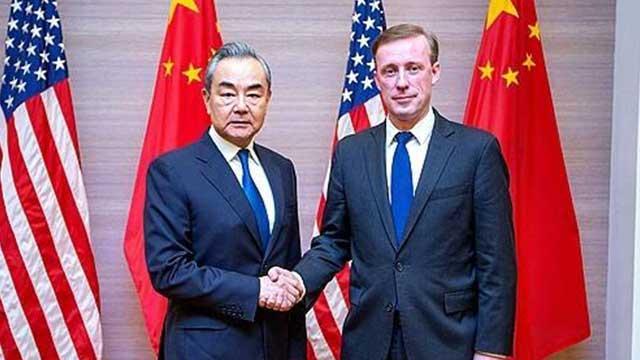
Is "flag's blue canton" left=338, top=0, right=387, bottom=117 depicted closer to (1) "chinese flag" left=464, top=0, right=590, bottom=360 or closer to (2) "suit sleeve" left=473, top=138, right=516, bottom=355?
(1) "chinese flag" left=464, top=0, right=590, bottom=360

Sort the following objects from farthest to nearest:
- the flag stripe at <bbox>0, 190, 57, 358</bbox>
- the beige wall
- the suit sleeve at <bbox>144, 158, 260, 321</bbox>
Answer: the beige wall, the flag stripe at <bbox>0, 190, 57, 358</bbox>, the suit sleeve at <bbox>144, 158, 260, 321</bbox>

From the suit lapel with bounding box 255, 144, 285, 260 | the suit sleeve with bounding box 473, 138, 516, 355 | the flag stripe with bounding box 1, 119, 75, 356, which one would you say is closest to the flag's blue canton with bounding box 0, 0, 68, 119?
the flag stripe with bounding box 1, 119, 75, 356

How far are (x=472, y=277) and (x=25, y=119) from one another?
5.99 feet

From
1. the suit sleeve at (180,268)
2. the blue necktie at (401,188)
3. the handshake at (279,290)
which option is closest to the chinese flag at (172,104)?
the suit sleeve at (180,268)

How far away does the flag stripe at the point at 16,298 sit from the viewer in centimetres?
302

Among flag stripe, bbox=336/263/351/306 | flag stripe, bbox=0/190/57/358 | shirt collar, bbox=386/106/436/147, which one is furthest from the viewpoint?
flag stripe, bbox=336/263/351/306

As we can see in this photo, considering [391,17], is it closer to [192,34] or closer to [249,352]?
[192,34]

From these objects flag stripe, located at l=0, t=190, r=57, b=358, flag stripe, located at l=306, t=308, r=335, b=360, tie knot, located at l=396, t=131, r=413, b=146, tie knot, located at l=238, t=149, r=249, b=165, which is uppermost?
tie knot, located at l=396, t=131, r=413, b=146

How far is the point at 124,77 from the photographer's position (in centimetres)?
331

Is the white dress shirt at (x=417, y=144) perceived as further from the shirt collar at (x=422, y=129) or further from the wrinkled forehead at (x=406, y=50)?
the wrinkled forehead at (x=406, y=50)

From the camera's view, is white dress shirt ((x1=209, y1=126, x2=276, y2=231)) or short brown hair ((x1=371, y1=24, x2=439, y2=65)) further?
white dress shirt ((x1=209, y1=126, x2=276, y2=231))

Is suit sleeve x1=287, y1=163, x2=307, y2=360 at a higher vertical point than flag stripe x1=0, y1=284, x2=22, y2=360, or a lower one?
higher

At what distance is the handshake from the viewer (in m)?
2.07

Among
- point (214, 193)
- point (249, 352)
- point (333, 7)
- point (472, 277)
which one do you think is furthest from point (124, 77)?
point (472, 277)
